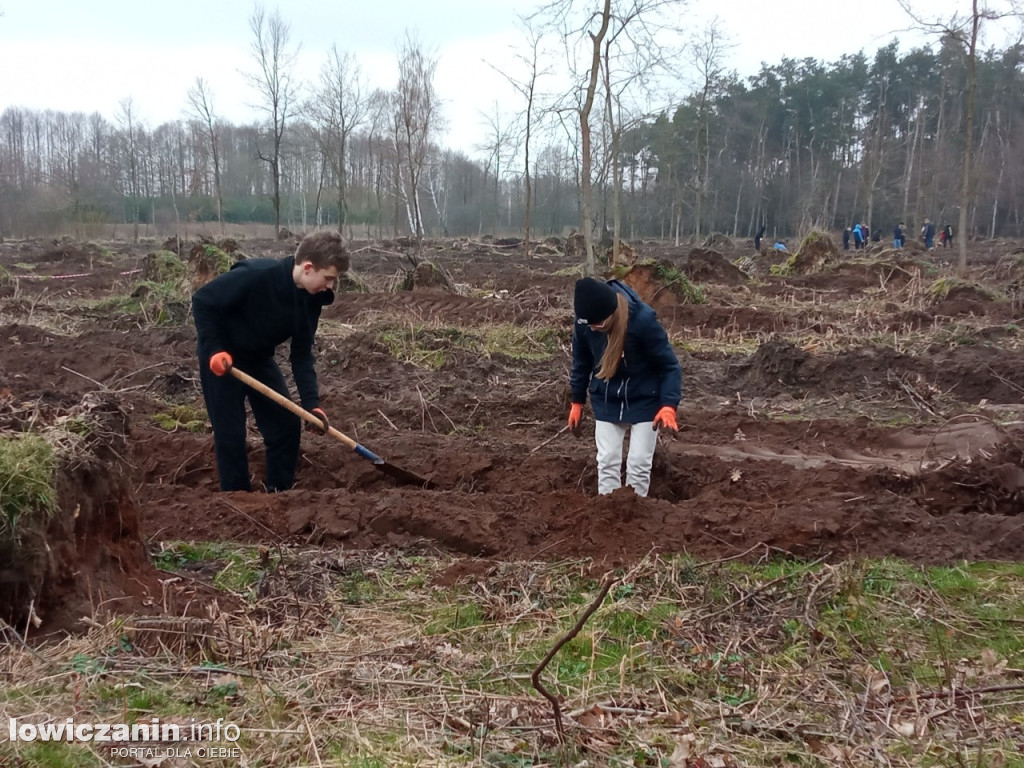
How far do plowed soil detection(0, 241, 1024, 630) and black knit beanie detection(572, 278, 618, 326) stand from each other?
115 centimetres

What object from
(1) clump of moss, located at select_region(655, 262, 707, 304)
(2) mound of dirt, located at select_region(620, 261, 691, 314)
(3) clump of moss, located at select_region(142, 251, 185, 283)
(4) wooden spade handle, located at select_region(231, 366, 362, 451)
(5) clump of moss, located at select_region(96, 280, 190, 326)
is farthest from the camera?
(3) clump of moss, located at select_region(142, 251, 185, 283)

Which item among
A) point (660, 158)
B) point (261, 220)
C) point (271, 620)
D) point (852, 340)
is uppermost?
point (660, 158)

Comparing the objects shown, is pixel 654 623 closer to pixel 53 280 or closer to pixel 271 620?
pixel 271 620

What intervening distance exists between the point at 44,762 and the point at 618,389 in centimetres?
350

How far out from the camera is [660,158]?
5119 centimetres

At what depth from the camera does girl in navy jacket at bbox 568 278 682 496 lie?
4734 millimetres

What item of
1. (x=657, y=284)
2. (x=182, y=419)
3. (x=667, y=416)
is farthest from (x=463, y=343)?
(x=667, y=416)

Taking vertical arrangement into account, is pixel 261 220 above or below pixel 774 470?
above

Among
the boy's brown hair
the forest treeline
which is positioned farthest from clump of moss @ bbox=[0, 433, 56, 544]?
the forest treeline

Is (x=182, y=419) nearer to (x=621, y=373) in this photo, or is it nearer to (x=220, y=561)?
(x=220, y=561)

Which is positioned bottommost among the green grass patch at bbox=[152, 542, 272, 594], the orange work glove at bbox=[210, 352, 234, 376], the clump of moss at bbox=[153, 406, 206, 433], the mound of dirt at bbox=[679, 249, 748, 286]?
the green grass patch at bbox=[152, 542, 272, 594]

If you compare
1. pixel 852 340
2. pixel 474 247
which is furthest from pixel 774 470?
pixel 474 247

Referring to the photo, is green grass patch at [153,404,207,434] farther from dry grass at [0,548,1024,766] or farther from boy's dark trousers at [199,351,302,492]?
dry grass at [0,548,1024,766]

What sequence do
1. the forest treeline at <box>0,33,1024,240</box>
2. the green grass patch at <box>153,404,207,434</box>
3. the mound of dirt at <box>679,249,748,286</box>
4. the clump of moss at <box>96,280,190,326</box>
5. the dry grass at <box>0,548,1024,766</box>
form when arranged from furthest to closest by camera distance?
the forest treeline at <box>0,33,1024,240</box> → the mound of dirt at <box>679,249,748,286</box> → the clump of moss at <box>96,280,190,326</box> → the green grass patch at <box>153,404,207,434</box> → the dry grass at <box>0,548,1024,766</box>
